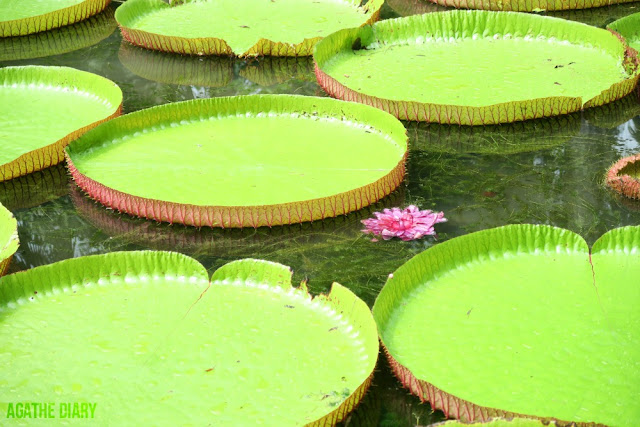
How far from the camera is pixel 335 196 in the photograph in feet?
10.7

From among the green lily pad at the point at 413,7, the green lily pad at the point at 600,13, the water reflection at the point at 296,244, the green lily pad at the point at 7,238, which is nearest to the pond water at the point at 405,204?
the water reflection at the point at 296,244

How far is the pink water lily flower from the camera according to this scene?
319 cm

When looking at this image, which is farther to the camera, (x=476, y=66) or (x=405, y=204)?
(x=476, y=66)

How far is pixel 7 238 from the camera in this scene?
120 inches

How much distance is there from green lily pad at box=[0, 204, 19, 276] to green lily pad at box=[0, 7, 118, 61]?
2.40 meters

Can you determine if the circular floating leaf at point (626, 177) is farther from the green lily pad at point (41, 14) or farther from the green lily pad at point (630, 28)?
the green lily pad at point (41, 14)

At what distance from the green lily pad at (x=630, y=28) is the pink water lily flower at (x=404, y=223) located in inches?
84.7

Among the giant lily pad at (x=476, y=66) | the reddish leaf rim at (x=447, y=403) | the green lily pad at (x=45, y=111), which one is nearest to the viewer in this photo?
the reddish leaf rim at (x=447, y=403)

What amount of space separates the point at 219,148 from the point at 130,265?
3.41ft

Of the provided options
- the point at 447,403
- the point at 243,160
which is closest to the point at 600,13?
the point at 243,160

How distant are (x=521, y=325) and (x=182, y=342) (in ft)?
3.28

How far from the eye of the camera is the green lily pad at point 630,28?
480 centimetres

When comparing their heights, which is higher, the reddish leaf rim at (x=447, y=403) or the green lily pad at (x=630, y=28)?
the green lily pad at (x=630, y=28)

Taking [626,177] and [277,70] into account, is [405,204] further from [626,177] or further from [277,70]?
[277,70]
